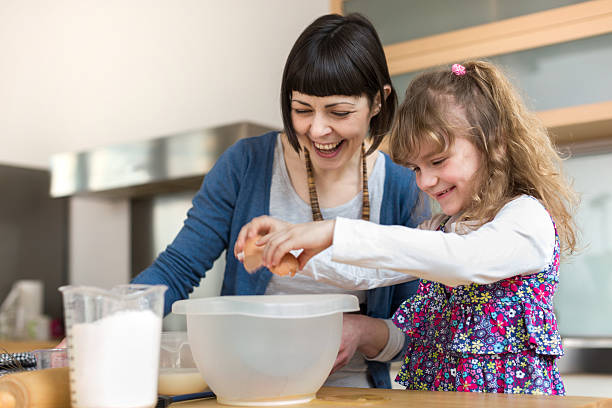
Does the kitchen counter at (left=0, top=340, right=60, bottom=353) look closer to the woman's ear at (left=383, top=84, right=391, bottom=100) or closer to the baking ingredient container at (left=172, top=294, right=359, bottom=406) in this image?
the woman's ear at (left=383, top=84, right=391, bottom=100)

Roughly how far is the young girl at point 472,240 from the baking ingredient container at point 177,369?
8.2 inches

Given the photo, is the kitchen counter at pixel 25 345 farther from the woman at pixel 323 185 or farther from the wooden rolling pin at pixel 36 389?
the wooden rolling pin at pixel 36 389

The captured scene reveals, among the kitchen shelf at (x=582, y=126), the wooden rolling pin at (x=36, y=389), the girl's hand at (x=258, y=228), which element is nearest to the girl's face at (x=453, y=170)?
the girl's hand at (x=258, y=228)

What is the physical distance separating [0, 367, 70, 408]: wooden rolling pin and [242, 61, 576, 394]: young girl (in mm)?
270

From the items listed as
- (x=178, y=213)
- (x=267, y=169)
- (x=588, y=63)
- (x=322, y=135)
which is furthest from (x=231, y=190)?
(x=178, y=213)

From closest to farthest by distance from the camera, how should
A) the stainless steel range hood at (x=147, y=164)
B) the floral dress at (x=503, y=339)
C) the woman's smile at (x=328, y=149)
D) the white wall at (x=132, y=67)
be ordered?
the floral dress at (x=503, y=339) < the woman's smile at (x=328, y=149) < the stainless steel range hood at (x=147, y=164) < the white wall at (x=132, y=67)

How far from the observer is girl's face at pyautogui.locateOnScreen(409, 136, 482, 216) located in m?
1.02

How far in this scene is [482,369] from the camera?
96 cm

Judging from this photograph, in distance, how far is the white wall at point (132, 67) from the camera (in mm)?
2822

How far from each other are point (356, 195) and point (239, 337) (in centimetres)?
55

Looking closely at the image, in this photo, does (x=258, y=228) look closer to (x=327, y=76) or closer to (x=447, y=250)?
(x=447, y=250)

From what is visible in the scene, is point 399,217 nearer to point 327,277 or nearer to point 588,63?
point 327,277

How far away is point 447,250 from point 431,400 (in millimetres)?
173

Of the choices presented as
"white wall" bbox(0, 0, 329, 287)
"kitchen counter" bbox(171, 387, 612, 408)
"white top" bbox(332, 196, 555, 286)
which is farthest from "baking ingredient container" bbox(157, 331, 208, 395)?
"white wall" bbox(0, 0, 329, 287)
